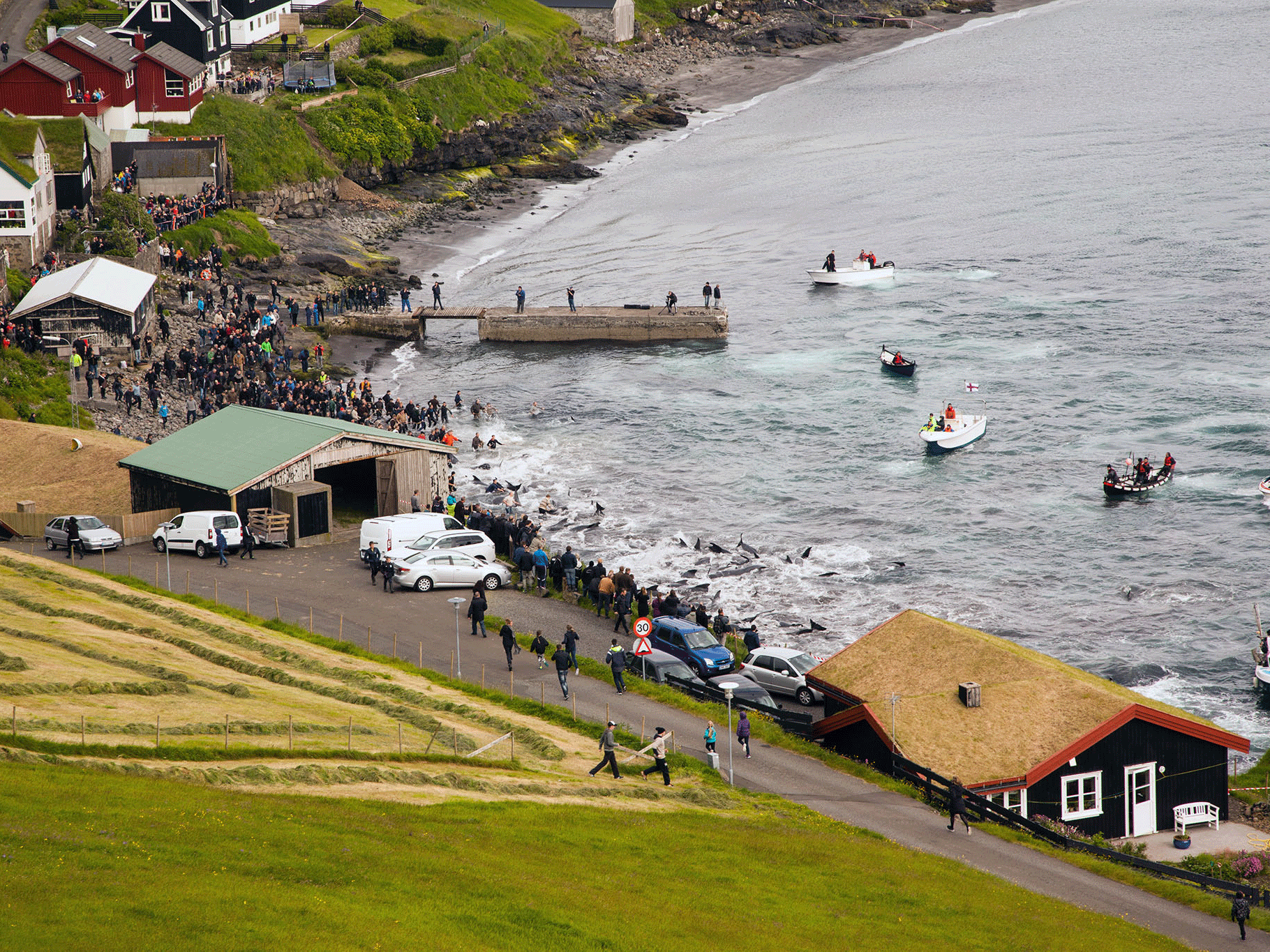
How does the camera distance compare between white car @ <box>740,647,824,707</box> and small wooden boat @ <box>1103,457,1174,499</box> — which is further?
small wooden boat @ <box>1103,457,1174,499</box>

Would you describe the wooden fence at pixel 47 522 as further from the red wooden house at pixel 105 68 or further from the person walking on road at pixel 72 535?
the red wooden house at pixel 105 68

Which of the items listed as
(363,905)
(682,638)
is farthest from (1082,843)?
(363,905)

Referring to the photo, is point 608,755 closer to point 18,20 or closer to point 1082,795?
point 1082,795

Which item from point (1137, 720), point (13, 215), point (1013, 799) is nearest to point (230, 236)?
point (13, 215)

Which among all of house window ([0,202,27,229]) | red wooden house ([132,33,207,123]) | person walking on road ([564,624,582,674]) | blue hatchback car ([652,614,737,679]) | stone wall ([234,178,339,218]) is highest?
red wooden house ([132,33,207,123])

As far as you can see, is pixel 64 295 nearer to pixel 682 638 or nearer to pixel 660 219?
pixel 682 638

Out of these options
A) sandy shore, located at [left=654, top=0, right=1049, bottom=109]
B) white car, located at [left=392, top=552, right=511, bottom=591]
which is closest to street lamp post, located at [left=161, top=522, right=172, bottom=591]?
white car, located at [left=392, top=552, right=511, bottom=591]

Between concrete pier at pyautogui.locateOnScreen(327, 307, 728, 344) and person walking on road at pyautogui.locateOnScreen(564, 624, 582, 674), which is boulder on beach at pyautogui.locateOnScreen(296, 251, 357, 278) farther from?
person walking on road at pyautogui.locateOnScreen(564, 624, 582, 674)
